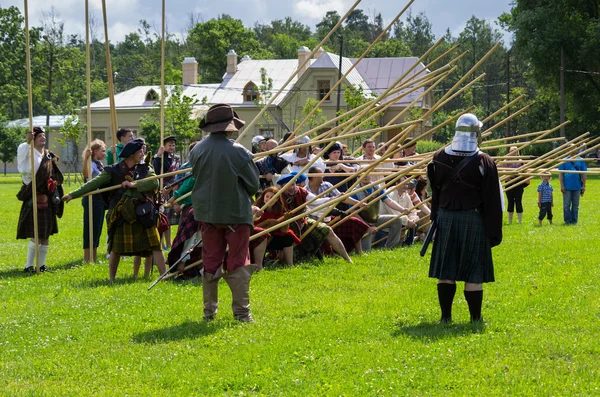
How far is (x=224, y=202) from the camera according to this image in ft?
24.2

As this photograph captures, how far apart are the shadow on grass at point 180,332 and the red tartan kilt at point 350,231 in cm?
497

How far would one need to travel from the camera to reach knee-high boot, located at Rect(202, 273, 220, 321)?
24.8 feet

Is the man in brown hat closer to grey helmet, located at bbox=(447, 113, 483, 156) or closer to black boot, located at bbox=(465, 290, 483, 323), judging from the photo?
grey helmet, located at bbox=(447, 113, 483, 156)

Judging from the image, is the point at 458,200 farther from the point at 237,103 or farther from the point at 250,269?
the point at 237,103

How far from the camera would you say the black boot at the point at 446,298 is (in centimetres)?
728

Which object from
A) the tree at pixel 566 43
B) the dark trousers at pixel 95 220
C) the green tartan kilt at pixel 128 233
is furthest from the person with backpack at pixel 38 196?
the tree at pixel 566 43

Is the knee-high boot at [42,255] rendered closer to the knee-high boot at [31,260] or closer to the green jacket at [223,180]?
the knee-high boot at [31,260]

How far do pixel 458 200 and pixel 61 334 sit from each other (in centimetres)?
360

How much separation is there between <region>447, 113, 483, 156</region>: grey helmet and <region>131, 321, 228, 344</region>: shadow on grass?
2.56 metres

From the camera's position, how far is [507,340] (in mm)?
6637

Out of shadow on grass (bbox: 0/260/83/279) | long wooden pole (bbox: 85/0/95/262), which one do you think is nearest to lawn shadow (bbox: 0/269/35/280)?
shadow on grass (bbox: 0/260/83/279)

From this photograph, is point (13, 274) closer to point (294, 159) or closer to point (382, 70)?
point (294, 159)

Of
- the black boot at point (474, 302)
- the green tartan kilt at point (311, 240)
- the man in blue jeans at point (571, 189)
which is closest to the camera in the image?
the black boot at point (474, 302)

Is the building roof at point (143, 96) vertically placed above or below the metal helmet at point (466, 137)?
above
